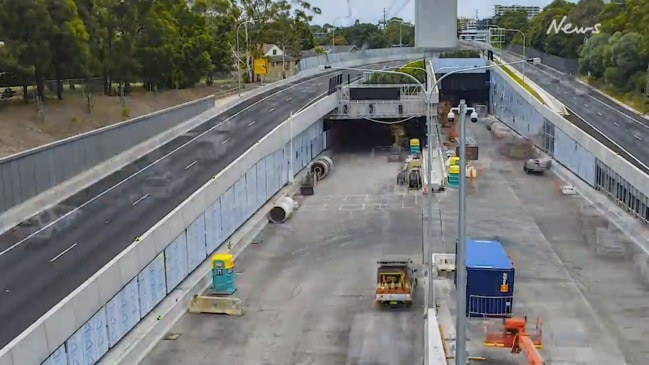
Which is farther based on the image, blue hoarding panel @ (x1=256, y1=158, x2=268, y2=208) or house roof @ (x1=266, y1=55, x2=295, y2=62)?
house roof @ (x1=266, y1=55, x2=295, y2=62)

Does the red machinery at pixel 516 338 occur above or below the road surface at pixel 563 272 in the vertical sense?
above

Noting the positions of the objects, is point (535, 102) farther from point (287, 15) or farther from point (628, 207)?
point (287, 15)

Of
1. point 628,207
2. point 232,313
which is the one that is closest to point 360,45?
point 628,207

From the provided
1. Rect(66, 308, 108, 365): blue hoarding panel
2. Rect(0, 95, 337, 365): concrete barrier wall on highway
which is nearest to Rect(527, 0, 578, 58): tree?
Rect(0, 95, 337, 365): concrete barrier wall on highway

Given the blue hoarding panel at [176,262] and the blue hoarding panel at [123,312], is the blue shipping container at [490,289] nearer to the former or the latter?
the blue hoarding panel at [176,262]

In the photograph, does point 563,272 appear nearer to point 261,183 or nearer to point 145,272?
point 145,272

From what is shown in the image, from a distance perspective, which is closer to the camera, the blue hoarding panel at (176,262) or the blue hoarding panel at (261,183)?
the blue hoarding panel at (176,262)

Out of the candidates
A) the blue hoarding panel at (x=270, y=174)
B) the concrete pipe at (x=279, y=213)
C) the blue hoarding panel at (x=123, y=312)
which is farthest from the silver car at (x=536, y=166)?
the blue hoarding panel at (x=123, y=312)

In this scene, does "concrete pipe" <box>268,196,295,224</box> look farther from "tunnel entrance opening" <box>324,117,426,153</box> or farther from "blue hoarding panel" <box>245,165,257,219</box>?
"tunnel entrance opening" <box>324,117,426,153</box>
